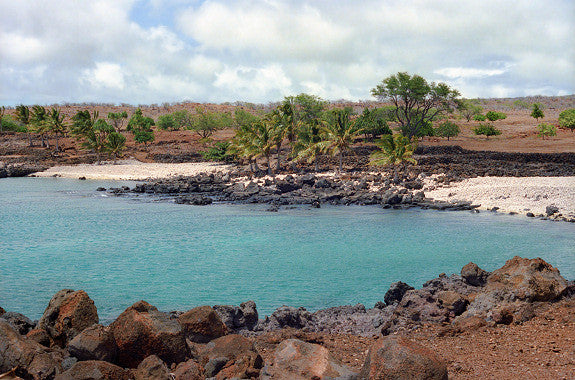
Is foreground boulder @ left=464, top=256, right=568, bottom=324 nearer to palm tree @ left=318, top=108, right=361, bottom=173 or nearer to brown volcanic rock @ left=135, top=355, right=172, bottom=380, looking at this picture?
brown volcanic rock @ left=135, top=355, right=172, bottom=380

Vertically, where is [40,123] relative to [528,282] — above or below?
above

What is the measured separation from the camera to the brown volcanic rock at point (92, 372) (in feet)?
28.3

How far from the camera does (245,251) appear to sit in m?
30.4

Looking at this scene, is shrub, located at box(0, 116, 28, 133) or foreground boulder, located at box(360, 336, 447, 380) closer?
foreground boulder, located at box(360, 336, 447, 380)

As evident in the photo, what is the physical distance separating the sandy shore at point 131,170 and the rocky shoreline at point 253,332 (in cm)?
6391

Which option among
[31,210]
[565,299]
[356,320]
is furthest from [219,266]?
[31,210]

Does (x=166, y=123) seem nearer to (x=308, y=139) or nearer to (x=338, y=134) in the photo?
(x=308, y=139)

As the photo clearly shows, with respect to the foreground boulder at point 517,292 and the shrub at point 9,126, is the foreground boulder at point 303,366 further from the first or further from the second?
the shrub at point 9,126

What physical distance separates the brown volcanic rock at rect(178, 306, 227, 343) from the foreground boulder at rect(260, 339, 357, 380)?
12.8 feet

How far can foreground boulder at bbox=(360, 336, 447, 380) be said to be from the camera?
26.5 ft

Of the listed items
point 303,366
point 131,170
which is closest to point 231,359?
point 303,366

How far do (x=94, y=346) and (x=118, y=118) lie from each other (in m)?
121

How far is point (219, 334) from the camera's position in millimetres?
13086

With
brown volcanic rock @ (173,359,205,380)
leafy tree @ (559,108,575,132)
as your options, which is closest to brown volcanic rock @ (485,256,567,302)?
brown volcanic rock @ (173,359,205,380)
